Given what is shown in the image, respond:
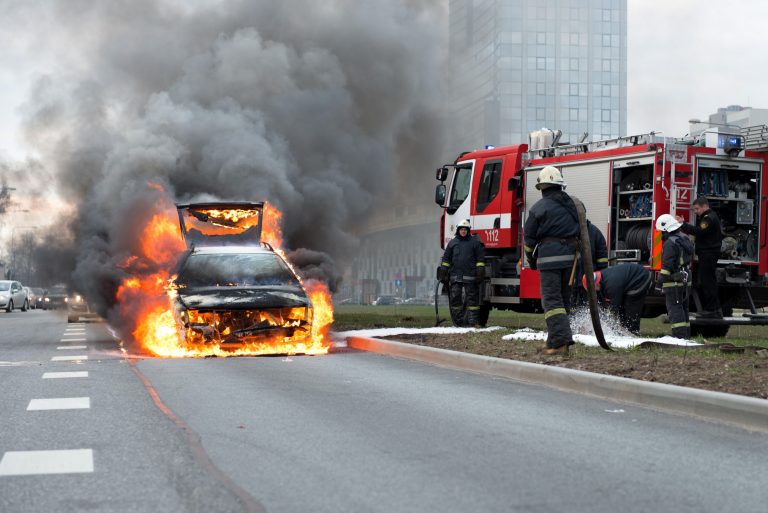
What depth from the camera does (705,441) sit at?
6414 millimetres

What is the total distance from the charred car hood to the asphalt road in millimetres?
2416

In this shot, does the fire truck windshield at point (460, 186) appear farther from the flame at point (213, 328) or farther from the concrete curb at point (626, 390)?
the concrete curb at point (626, 390)

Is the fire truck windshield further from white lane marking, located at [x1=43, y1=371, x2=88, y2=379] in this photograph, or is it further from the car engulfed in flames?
white lane marking, located at [x1=43, y1=371, x2=88, y2=379]

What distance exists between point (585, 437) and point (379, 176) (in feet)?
80.9

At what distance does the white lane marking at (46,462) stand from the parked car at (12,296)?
123ft

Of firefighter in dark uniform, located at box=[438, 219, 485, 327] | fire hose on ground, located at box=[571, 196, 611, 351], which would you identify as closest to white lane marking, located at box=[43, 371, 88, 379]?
fire hose on ground, located at box=[571, 196, 611, 351]

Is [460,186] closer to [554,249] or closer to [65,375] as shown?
[554,249]

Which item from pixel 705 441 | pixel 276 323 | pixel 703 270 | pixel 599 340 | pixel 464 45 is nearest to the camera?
pixel 705 441

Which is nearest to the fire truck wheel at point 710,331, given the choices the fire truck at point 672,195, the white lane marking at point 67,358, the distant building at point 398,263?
the fire truck at point 672,195

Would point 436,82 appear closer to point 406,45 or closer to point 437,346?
point 406,45

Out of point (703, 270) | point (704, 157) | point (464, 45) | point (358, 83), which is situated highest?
point (464, 45)

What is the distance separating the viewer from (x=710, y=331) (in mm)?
15938

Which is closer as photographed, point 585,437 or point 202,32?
point 585,437

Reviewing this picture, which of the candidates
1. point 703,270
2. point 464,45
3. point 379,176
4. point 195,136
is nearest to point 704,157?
point 703,270
